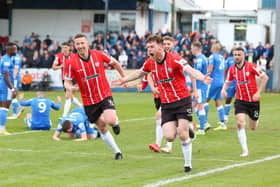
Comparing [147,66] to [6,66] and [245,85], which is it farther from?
[6,66]

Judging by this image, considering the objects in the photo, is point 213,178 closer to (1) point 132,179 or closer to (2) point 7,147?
(1) point 132,179

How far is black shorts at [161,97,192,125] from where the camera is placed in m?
11.1

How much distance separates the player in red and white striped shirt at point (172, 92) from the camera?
11.0 m

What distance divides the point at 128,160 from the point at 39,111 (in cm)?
555

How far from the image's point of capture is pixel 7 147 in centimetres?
1423

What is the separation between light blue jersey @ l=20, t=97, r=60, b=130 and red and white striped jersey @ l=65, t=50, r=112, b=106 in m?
5.10

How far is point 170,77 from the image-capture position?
11125mm

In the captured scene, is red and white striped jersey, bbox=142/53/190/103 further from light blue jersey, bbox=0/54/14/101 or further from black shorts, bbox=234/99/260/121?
light blue jersey, bbox=0/54/14/101

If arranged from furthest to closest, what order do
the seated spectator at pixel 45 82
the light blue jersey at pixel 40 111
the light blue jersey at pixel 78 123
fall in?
the seated spectator at pixel 45 82, the light blue jersey at pixel 40 111, the light blue jersey at pixel 78 123

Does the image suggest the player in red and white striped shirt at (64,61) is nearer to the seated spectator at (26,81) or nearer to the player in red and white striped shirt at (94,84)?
the player in red and white striped shirt at (94,84)

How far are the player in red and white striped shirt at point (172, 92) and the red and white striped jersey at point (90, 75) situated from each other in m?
1.19

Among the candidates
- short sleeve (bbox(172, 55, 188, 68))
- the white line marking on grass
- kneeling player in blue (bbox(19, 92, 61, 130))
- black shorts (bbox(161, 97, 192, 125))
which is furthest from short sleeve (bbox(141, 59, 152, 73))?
kneeling player in blue (bbox(19, 92, 61, 130))

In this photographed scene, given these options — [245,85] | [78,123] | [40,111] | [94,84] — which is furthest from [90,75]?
[40,111]

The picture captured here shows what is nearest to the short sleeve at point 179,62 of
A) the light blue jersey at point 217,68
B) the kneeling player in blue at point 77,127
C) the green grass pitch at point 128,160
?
the green grass pitch at point 128,160
